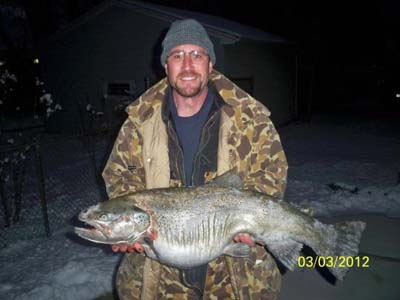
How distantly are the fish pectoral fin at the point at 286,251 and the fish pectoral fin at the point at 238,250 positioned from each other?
18 centimetres

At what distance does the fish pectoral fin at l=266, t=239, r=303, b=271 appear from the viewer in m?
2.73

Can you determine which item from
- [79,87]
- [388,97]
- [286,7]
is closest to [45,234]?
[79,87]

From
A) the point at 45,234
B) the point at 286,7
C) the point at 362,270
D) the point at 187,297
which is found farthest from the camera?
the point at 286,7

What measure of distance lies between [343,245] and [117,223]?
163 cm

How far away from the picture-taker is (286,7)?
3034 cm

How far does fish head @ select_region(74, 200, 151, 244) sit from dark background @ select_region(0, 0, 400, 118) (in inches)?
881

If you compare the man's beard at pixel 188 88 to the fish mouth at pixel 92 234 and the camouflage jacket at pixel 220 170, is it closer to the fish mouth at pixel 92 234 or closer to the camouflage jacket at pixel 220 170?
the camouflage jacket at pixel 220 170

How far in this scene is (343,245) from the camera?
9.18ft

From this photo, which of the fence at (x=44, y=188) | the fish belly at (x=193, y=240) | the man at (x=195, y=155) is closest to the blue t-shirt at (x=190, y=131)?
the man at (x=195, y=155)

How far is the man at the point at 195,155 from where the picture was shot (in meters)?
2.81

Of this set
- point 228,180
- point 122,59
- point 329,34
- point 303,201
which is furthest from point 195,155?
point 329,34

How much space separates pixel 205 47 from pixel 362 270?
11.1 feet

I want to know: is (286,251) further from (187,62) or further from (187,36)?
(187,36)

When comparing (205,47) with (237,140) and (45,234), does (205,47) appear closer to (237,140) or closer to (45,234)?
(237,140)
